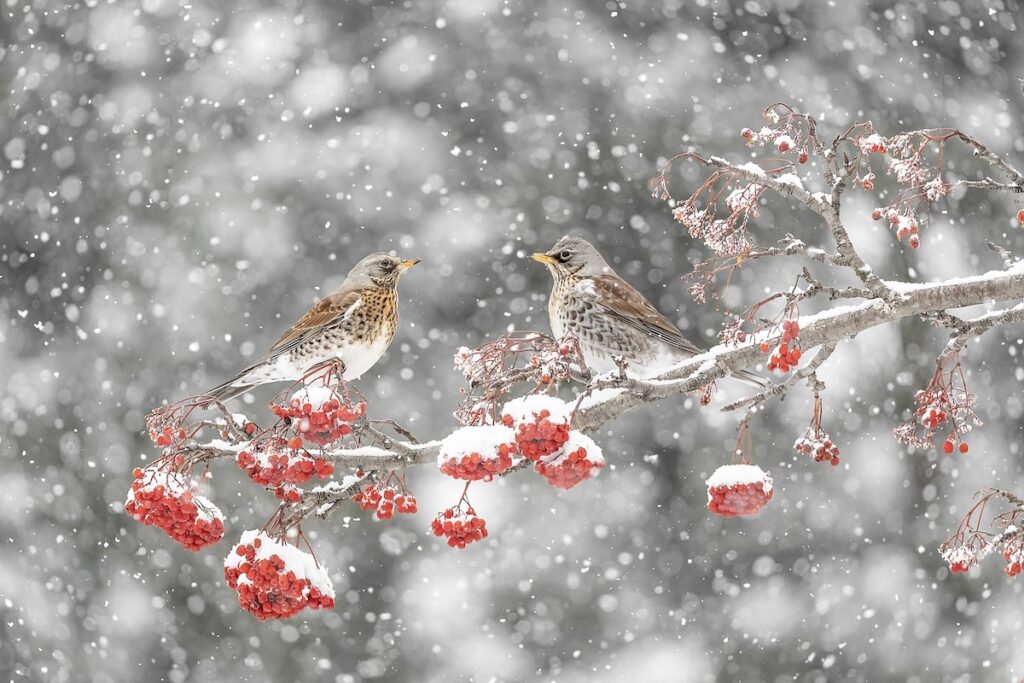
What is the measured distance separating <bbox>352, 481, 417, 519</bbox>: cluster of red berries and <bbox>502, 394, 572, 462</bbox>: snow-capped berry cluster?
0.86 feet

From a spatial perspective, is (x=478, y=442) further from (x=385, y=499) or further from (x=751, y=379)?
(x=751, y=379)

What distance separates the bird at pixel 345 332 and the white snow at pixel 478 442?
333mm

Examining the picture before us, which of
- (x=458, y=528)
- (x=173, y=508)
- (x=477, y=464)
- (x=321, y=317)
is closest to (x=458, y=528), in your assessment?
(x=458, y=528)

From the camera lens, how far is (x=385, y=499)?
111cm

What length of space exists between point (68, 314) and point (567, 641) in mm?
814

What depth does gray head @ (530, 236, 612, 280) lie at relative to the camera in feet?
4.02

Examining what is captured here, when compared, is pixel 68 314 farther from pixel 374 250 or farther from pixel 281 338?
pixel 374 250

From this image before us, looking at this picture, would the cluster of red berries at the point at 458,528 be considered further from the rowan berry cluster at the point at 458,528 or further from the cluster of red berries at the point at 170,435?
the cluster of red berries at the point at 170,435

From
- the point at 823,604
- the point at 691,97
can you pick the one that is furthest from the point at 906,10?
the point at 823,604

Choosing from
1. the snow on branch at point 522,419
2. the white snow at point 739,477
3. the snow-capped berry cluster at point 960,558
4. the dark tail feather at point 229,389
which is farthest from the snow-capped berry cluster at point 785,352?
the dark tail feather at point 229,389

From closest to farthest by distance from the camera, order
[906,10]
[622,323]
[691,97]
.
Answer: [622,323] → [691,97] → [906,10]

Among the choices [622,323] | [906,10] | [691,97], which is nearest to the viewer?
[622,323]

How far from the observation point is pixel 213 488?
1.28 metres

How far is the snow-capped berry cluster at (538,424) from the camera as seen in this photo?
2.78ft
